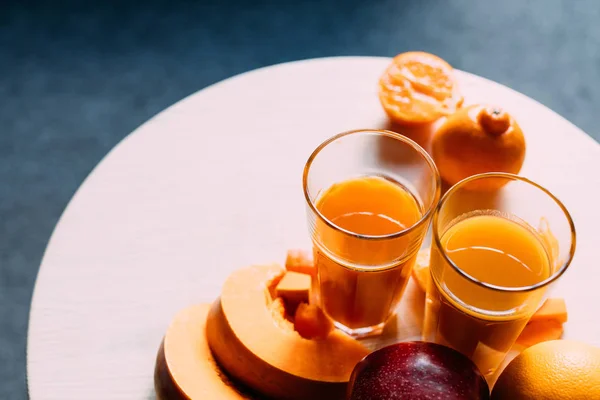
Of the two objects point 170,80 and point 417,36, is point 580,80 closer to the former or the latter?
point 417,36

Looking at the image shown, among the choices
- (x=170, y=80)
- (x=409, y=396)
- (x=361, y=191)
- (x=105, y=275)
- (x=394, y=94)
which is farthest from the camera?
(x=170, y=80)

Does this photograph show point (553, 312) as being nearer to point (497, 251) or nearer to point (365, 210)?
point (497, 251)

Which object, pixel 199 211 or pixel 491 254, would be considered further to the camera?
pixel 199 211

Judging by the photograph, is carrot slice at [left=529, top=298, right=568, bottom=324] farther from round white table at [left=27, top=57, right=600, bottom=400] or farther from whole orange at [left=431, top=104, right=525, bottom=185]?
whole orange at [left=431, top=104, right=525, bottom=185]

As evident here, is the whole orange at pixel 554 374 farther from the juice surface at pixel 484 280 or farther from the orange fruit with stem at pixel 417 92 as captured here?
the orange fruit with stem at pixel 417 92

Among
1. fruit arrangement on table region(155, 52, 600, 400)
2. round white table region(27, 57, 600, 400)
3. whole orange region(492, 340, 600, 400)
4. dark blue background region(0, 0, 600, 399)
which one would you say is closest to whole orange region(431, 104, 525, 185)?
fruit arrangement on table region(155, 52, 600, 400)

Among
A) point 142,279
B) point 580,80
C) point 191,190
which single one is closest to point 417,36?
point 580,80

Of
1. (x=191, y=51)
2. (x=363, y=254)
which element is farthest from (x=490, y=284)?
(x=191, y=51)
